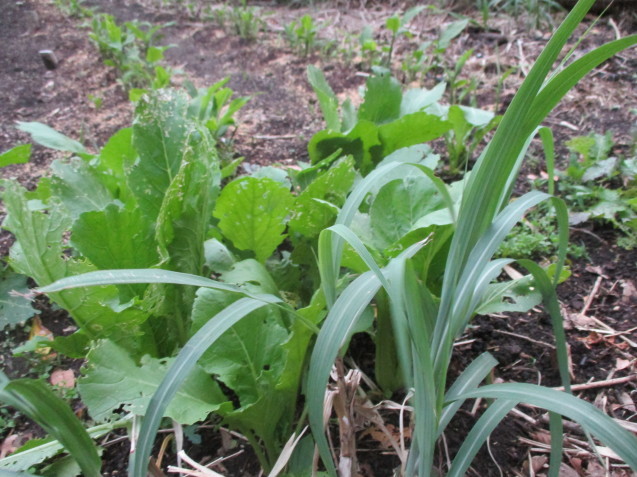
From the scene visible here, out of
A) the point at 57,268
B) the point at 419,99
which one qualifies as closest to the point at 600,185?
the point at 419,99

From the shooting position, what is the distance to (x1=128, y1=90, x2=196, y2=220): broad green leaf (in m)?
1.20

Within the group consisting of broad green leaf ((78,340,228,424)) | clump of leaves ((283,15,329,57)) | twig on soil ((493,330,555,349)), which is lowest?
twig on soil ((493,330,555,349))

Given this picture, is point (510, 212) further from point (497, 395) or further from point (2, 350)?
point (2, 350)

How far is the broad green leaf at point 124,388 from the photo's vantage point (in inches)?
35.3

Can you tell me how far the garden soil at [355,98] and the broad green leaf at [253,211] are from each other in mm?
373

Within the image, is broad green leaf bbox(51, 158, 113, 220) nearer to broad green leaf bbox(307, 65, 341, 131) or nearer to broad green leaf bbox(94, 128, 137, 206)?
broad green leaf bbox(94, 128, 137, 206)

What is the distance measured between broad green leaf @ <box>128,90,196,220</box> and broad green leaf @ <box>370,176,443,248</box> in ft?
1.50

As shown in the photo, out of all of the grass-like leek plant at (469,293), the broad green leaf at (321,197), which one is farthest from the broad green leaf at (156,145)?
the grass-like leek plant at (469,293)

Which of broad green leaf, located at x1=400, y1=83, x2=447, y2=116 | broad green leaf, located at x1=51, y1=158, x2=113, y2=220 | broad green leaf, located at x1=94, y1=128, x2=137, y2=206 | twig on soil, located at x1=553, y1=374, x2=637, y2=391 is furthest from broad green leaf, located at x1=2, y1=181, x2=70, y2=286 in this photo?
twig on soil, located at x1=553, y1=374, x2=637, y2=391

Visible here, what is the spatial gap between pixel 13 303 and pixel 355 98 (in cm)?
182

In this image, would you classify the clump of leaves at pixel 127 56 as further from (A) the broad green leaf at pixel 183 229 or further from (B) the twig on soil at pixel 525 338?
(B) the twig on soil at pixel 525 338

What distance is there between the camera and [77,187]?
4.12 feet

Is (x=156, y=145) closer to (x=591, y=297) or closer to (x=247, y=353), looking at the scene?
(x=247, y=353)

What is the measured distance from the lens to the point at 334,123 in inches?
60.6
